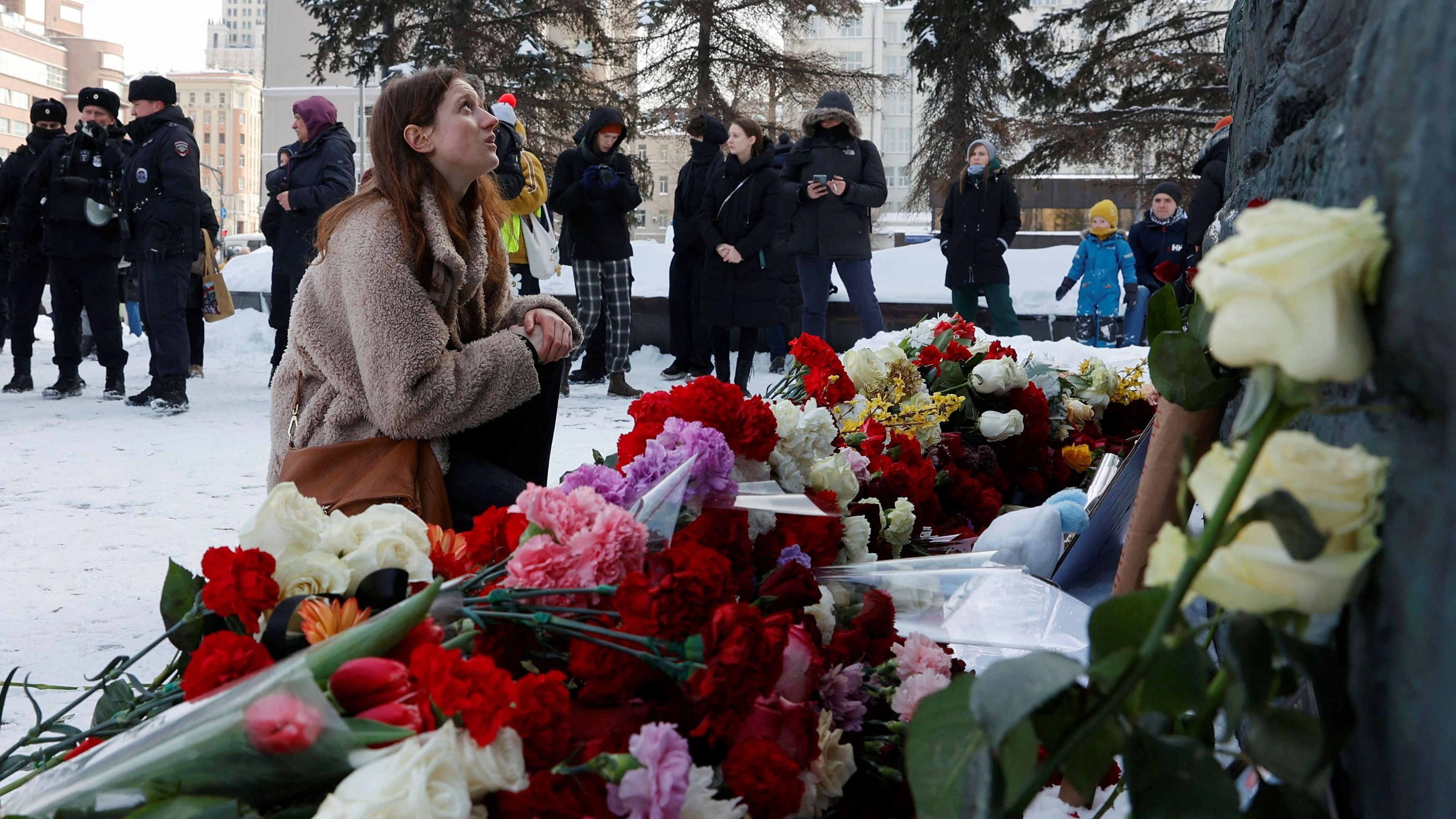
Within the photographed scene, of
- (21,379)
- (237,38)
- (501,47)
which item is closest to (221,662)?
(21,379)

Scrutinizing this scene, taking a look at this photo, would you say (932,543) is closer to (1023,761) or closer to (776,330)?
(1023,761)

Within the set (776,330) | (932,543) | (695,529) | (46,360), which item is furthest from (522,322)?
(46,360)

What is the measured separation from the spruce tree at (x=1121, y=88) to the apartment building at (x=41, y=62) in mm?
60677

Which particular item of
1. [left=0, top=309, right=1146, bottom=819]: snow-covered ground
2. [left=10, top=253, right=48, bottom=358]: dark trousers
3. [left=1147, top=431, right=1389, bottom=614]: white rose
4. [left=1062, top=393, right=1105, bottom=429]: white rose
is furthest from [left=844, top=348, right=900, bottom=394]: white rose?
[left=10, top=253, right=48, bottom=358]: dark trousers

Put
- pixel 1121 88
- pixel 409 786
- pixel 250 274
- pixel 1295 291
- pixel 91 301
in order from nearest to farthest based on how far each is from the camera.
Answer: pixel 1295 291, pixel 409 786, pixel 91 301, pixel 250 274, pixel 1121 88

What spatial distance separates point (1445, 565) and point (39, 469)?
4906 millimetres

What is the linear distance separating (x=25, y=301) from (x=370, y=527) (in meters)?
6.72

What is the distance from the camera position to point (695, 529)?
1085 millimetres

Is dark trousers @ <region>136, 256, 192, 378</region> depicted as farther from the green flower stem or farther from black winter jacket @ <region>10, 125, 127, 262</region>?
the green flower stem

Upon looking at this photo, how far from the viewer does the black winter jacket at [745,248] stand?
647 cm

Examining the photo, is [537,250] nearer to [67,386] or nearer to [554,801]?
[67,386]

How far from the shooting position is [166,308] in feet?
19.4

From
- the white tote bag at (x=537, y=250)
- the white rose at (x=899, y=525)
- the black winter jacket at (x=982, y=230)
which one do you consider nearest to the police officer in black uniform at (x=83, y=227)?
the white tote bag at (x=537, y=250)

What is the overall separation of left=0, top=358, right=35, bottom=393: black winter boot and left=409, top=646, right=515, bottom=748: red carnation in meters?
6.94
